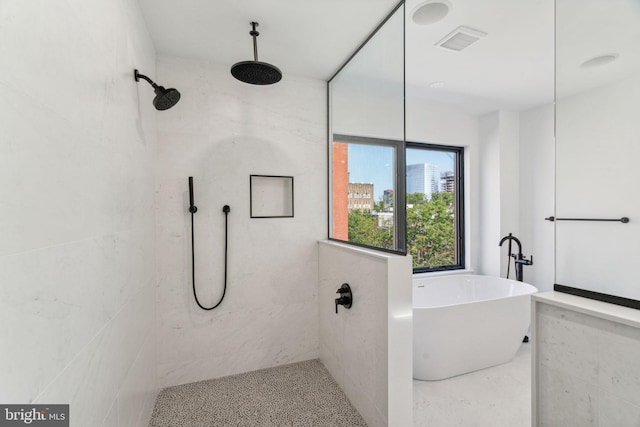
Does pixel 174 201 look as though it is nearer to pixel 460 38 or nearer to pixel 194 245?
pixel 194 245

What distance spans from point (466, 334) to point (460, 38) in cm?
221

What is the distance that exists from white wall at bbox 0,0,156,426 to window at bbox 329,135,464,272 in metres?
1.42

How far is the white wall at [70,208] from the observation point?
643 millimetres

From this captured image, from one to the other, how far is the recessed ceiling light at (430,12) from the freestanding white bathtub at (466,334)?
6.49 feet

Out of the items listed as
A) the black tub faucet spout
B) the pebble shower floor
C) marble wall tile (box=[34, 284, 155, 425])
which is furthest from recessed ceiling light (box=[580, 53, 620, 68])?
the black tub faucet spout

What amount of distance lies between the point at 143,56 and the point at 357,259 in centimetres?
184

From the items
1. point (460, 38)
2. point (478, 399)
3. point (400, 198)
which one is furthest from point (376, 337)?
point (460, 38)

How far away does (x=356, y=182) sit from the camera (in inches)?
90.1

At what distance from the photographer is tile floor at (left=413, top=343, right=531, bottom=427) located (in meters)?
1.89

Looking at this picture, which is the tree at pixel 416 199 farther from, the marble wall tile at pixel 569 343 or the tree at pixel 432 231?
the marble wall tile at pixel 569 343

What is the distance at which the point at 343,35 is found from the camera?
198 centimetres

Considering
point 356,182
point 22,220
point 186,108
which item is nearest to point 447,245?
point 356,182

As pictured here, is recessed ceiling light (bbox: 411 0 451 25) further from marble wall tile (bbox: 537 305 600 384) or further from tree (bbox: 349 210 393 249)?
marble wall tile (bbox: 537 305 600 384)

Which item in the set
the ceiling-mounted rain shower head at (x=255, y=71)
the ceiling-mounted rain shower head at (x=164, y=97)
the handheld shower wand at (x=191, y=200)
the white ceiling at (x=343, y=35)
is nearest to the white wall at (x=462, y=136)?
the white ceiling at (x=343, y=35)
